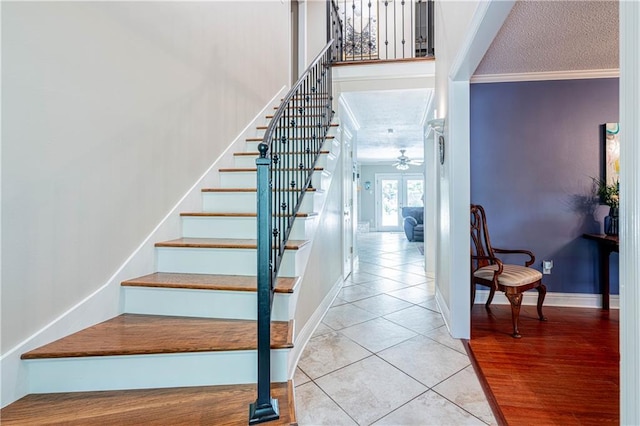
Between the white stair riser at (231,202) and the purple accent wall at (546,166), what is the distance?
6.99 ft

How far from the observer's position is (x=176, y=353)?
135cm

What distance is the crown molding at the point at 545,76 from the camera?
3111mm

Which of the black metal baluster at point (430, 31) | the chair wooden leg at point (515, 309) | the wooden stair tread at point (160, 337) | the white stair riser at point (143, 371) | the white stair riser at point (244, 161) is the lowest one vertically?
the chair wooden leg at point (515, 309)

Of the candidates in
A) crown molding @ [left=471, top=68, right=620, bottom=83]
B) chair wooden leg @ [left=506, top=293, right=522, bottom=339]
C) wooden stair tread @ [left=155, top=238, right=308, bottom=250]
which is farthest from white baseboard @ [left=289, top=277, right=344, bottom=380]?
crown molding @ [left=471, top=68, right=620, bottom=83]

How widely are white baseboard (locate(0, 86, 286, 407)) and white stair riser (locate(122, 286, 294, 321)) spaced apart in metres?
0.09

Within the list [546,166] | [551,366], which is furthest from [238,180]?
[546,166]

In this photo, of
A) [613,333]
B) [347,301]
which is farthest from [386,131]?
[613,333]

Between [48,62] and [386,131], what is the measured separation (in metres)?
5.49

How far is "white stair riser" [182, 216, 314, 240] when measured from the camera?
2.12 metres

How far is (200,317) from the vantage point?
1.67m

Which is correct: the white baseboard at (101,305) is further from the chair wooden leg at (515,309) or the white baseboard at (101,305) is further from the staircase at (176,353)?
the chair wooden leg at (515,309)

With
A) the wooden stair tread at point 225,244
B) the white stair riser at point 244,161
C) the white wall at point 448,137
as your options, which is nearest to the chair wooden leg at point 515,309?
the white wall at point 448,137

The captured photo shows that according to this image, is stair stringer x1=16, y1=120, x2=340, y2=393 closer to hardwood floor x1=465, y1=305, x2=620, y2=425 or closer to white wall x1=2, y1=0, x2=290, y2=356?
white wall x1=2, y1=0, x2=290, y2=356

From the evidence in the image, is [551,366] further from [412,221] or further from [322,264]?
[412,221]
